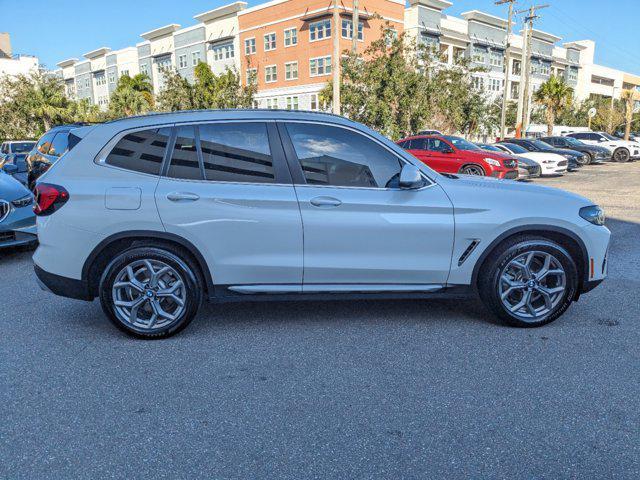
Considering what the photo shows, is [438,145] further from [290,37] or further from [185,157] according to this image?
[290,37]

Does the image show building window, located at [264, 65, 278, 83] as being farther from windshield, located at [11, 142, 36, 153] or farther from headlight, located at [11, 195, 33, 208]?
headlight, located at [11, 195, 33, 208]

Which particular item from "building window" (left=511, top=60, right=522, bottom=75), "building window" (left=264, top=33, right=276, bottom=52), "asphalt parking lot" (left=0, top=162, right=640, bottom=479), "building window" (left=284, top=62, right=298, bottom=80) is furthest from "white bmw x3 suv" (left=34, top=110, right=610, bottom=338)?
"building window" (left=511, top=60, right=522, bottom=75)

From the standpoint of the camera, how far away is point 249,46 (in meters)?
56.0

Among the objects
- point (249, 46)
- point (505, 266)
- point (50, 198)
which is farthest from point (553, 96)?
point (50, 198)

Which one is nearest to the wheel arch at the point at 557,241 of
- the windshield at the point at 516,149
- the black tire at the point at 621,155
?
the windshield at the point at 516,149

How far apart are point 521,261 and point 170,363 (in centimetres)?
283

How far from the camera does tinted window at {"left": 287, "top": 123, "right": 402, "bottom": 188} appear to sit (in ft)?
13.3

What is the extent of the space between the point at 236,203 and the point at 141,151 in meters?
0.87

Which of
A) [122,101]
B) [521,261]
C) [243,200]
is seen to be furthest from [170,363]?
[122,101]

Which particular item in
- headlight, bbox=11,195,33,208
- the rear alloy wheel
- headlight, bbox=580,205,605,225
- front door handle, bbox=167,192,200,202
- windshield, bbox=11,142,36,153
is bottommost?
the rear alloy wheel

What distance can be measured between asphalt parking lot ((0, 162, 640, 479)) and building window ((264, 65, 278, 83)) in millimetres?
52444

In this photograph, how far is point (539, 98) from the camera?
170 ft

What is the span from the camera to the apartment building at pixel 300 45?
49.4 metres

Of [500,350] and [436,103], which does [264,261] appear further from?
[436,103]
